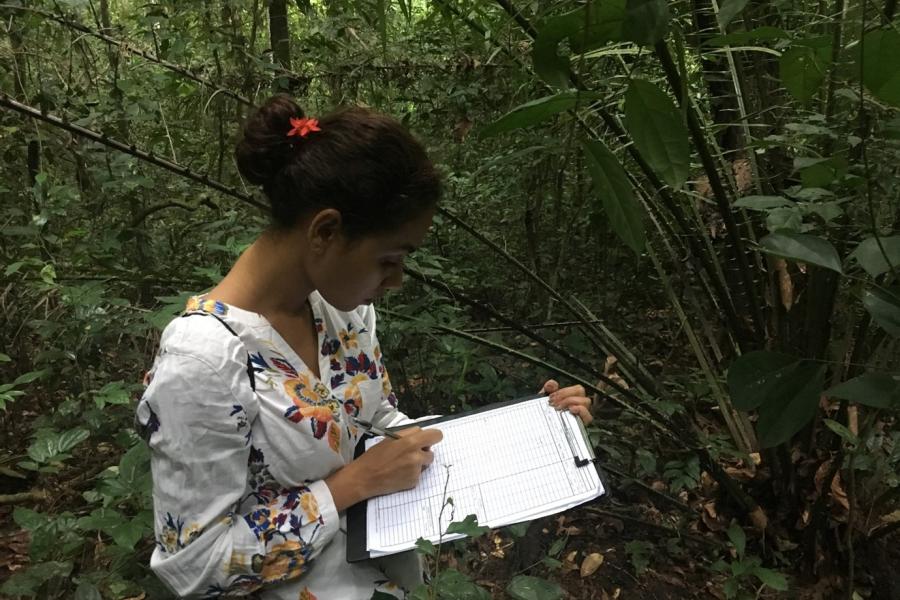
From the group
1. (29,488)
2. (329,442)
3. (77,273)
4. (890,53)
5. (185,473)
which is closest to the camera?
(890,53)

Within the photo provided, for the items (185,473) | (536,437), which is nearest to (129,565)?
(185,473)

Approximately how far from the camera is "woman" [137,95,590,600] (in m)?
0.84

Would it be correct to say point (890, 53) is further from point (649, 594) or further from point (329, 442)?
point (649, 594)

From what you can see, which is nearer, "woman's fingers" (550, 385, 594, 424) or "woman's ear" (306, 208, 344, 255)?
"woman's ear" (306, 208, 344, 255)

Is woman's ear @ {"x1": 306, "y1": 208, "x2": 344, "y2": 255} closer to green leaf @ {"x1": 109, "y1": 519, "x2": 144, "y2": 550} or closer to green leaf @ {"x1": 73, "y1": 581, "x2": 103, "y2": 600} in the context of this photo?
green leaf @ {"x1": 109, "y1": 519, "x2": 144, "y2": 550}

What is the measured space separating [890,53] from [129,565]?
1530 mm

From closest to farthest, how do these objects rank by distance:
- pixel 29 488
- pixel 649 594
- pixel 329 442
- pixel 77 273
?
1. pixel 329 442
2. pixel 649 594
3. pixel 77 273
4. pixel 29 488

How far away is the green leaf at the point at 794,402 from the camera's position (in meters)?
0.83

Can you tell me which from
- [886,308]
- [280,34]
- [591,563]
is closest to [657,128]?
[886,308]

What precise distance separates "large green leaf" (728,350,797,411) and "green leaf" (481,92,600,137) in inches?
19.4

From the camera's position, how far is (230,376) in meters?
0.86

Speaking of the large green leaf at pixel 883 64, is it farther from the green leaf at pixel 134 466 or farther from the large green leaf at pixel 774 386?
the green leaf at pixel 134 466

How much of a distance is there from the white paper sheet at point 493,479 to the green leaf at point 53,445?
0.73 m

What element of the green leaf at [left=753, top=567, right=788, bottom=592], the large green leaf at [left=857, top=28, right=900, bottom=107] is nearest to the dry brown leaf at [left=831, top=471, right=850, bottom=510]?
the green leaf at [left=753, top=567, right=788, bottom=592]
